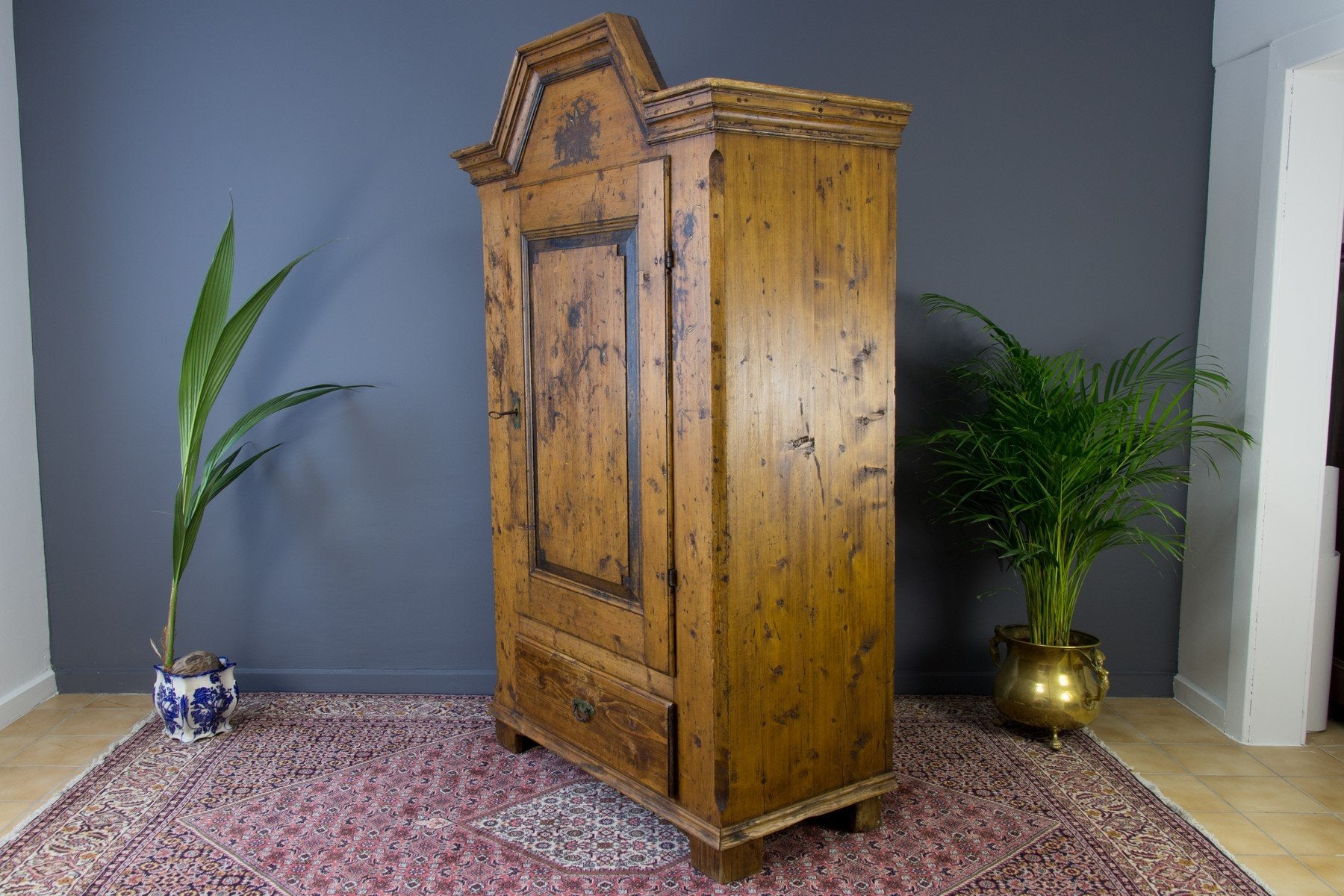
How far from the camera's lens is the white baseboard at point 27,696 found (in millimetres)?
3205

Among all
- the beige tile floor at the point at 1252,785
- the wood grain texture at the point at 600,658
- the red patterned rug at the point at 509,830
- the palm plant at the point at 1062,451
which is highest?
the palm plant at the point at 1062,451

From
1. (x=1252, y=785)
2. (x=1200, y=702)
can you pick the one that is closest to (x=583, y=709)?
(x=1252, y=785)

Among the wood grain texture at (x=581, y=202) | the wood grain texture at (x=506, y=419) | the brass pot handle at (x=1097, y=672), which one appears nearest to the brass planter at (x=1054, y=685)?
the brass pot handle at (x=1097, y=672)

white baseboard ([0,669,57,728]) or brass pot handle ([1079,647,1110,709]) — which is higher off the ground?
brass pot handle ([1079,647,1110,709])

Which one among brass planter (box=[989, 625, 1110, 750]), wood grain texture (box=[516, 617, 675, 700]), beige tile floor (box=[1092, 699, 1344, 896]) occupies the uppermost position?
wood grain texture (box=[516, 617, 675, 700])

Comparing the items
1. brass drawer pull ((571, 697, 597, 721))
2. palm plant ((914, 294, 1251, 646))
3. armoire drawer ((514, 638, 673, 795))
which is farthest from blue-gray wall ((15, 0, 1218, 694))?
brass drawer pull ((571, 697, 597, 721))

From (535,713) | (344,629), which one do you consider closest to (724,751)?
(535,713)

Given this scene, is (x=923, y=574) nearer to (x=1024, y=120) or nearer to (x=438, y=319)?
(x=1024, y=120)

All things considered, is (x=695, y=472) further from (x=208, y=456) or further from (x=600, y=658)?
(x=208, y=456)

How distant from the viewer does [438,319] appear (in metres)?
3.38

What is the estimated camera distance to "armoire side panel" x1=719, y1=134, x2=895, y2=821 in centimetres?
216

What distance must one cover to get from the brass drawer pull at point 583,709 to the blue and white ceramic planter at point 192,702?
1193 millimetres

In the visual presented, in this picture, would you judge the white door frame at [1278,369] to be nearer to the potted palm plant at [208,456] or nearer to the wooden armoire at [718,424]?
the wooden armoire at [718,424]

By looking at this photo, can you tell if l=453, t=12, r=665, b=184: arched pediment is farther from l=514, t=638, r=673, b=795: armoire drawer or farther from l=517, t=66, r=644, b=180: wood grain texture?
l=514, t=638, r=673, b=795: armoire drawer
